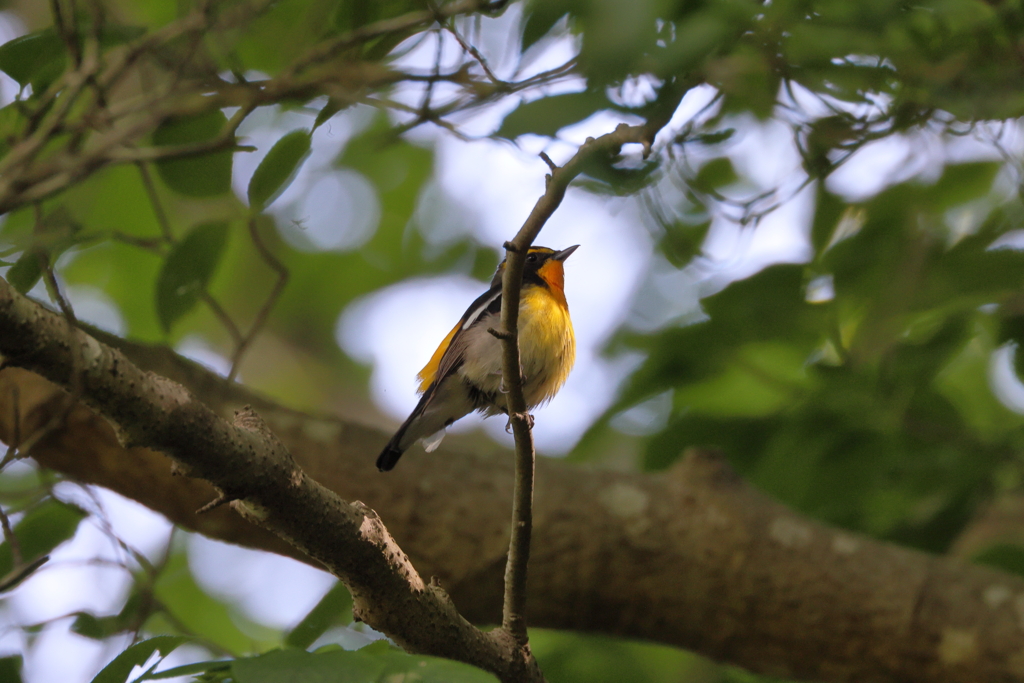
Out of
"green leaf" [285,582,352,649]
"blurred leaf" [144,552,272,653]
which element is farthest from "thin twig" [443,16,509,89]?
"blurred leaf" [144,552,272,653]

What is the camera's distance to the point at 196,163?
10.7 ft

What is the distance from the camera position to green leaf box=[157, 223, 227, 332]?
332 cm

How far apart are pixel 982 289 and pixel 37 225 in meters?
3.66

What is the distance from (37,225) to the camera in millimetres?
2879

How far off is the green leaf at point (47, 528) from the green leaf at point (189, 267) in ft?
2.85

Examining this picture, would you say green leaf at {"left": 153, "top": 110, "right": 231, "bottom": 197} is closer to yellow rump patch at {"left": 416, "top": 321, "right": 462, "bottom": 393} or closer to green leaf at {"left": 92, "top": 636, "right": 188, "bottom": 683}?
yellow rump patch at {"left": 416, "top": 321, "right": 462, "bottom": 393}

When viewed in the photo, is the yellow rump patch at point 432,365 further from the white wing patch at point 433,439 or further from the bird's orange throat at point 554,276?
the bird's orange throat at point 554,276

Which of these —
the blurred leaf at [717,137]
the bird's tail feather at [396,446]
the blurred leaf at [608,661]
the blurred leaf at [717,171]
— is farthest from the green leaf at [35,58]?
the blurred leaf at [608,661]

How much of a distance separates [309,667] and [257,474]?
481 mm

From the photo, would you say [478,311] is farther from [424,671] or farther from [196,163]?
[424,671]

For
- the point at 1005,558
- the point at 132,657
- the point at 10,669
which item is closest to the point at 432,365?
the point at 10,669

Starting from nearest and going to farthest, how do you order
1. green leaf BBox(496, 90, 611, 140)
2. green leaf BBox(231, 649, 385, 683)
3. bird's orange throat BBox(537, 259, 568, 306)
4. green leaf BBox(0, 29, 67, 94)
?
green leaf BBox(231, 649, 385, 683)
green leaf BBox(496, 90, 611, 140)
green leaf BBox(0, 29, 67, 94)
bird's orange throat BBox(537, 259, 568, 306)

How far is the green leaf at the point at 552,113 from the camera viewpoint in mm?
2270

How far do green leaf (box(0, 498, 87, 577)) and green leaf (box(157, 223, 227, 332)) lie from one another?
0.87m
